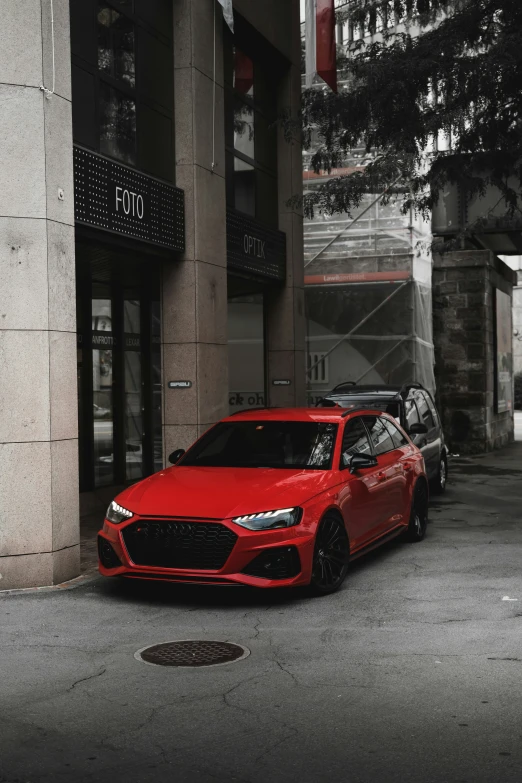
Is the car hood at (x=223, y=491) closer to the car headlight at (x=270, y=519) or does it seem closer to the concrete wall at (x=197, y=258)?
the car headlight at (x=270, y=519)

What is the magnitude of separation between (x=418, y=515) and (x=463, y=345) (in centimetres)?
1177

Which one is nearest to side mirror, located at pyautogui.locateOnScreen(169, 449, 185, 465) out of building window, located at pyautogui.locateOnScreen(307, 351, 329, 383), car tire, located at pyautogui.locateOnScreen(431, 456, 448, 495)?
car tire, located at pyautogui.locateOnScreen(431, 456, 448, 495)

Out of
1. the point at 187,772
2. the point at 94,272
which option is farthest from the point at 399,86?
the point at 187,772

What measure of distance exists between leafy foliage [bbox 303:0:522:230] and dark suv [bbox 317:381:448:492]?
2990 mm

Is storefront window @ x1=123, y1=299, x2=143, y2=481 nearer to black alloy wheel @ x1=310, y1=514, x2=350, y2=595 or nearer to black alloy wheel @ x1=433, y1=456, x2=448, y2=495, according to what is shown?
black alloy wheel @ x1=433, y1=456, x2=448, y2=495

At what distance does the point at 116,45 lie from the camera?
11.8 meters

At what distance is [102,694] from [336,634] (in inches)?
76.4

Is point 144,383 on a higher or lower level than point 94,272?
lower

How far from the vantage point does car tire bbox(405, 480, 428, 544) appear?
35.3ft

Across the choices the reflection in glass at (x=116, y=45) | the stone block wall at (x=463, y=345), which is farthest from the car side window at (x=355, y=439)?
the stone block wall at (x=463, y=345)

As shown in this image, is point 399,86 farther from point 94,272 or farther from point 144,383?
point 144,383

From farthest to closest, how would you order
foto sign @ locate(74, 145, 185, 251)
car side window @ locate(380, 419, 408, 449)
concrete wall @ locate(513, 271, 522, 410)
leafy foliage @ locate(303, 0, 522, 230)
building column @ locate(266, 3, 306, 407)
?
concrete wall @ locate(513, 271, 522, 410), building column @ locate(266, 3, 306, 407), leafy foliage @ locate(303, 0, 522, 230), car side window @ locate(380, 419, 408, 449), foto sign @ locate(74, 145, 185, 251)

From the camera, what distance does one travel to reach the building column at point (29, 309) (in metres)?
8.55

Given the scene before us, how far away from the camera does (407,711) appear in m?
5.26
